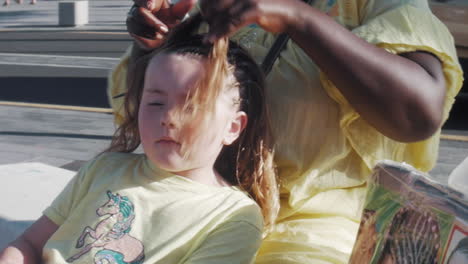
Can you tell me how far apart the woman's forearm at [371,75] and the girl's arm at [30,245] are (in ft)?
2.69

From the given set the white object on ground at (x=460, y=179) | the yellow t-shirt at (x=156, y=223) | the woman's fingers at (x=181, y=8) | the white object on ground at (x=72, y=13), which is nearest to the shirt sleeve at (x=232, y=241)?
the yellow t-shirt at (x=156, y=223)

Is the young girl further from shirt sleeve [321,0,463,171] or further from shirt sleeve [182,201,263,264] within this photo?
shirt sleeve [321,0,463,171]

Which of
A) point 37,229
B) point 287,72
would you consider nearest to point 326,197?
point 287,72

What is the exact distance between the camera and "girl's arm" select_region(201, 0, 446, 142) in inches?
55.8

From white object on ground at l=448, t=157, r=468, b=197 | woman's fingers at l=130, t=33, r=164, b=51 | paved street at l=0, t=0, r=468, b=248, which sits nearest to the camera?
white object on ground at l=448, t=157, r=468, b=197

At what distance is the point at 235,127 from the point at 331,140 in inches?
8.9

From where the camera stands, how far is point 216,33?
1.42m

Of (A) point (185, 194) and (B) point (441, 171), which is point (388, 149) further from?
(B) point (441, 171)

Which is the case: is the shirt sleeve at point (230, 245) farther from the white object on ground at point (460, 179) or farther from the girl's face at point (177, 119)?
the white object on ground at point (460, 179)

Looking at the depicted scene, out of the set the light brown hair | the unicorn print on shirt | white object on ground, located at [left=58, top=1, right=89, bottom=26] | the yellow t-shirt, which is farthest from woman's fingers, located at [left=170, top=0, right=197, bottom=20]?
white object on ground, located at [left=58, top=1, right=89, bottom=26]

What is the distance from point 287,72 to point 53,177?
4.93 feet

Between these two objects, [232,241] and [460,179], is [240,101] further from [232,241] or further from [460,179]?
[460,179]

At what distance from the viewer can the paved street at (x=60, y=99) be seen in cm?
539

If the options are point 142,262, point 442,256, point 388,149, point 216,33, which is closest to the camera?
point 442,256
